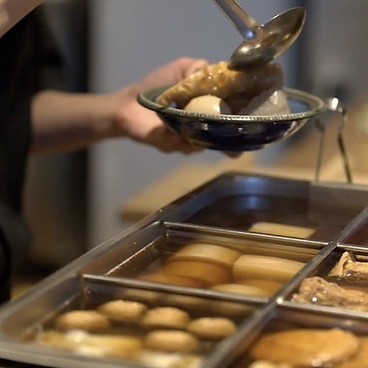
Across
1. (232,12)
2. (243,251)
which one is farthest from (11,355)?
(232,12)

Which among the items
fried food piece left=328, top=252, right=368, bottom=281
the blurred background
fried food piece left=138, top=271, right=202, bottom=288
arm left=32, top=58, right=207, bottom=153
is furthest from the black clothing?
the blurred background

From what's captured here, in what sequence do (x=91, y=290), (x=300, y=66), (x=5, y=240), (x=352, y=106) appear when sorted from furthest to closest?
(x=300, y=66)
(x=352, y=106)
(x=5, y=240)
(x=91, y=290)

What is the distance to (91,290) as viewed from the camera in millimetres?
835

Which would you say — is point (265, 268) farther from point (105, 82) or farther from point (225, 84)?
point (105, 82)

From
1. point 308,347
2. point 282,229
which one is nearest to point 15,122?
point 282,229

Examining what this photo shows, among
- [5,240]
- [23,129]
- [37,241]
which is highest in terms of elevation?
[23,129]

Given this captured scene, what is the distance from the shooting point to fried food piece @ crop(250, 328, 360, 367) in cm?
71

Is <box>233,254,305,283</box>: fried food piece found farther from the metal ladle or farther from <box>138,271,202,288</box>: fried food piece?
the metal ladle

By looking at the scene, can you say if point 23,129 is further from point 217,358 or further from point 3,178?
point 217,358

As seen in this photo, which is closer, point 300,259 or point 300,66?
point 300,259

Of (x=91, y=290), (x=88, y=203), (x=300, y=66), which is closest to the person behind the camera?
(x=91, y=290)

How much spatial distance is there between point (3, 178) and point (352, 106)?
63.7 inches

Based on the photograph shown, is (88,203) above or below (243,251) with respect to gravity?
below

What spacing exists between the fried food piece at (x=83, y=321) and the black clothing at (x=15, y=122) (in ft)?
1.65
